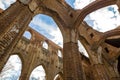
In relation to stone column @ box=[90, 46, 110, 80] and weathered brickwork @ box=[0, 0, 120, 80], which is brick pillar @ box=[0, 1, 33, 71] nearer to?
weathered brickwork @ box=[0, 0, 120, 80]

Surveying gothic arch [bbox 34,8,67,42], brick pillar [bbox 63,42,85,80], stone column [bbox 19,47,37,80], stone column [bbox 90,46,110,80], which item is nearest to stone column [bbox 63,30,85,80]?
brick pillar [bbox 63,42,85,80]

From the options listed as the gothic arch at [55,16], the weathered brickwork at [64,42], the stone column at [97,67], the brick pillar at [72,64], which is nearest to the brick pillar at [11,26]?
the weathered brickwork at [64,42]

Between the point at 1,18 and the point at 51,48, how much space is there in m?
11.7

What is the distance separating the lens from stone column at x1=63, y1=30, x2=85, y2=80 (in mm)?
6148

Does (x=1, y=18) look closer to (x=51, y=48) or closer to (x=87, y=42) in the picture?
(x=87, y=42)

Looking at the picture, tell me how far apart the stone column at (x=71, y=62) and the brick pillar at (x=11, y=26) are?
9.43 ft

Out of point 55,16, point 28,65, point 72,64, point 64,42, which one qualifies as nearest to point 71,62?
point 72,64

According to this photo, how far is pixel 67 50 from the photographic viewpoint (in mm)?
7199

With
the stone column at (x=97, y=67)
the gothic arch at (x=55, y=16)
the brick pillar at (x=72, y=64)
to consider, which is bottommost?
the brick pillar at (x=72, y=64)

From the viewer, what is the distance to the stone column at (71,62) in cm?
615

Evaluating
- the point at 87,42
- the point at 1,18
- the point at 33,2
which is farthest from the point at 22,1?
the point at 87,42

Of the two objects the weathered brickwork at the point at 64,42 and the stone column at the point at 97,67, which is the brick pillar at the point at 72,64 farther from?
the stone column at the point at 97,67

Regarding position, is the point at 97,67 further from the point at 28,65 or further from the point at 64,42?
the point at 28,65

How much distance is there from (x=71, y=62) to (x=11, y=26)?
11.3 feet
